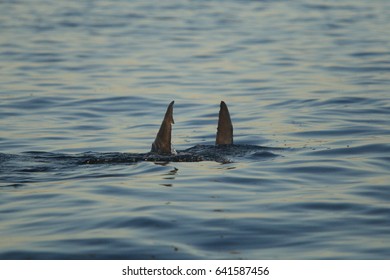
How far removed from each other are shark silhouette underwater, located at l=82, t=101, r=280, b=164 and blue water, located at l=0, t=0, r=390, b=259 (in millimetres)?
182

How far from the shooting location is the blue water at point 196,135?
28.6ft

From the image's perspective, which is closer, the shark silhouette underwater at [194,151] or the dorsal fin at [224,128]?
the shark silhouette underwater at [194,151]

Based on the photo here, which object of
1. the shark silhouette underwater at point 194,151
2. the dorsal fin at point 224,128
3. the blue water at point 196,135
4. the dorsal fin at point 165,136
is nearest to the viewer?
the blue water at point 196,135

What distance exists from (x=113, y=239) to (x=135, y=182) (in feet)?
7.86

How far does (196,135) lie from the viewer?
Answer: 14.5m

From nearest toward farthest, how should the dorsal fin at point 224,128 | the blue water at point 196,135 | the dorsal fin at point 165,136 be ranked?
the blue water at point 196,135 → the dorsal fin at point 165,136 → the dorsal fin at point 224,128

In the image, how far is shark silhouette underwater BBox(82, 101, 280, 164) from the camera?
11.9 metres

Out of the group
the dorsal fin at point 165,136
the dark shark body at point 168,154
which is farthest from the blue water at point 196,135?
the dorsal fin at point 165,136

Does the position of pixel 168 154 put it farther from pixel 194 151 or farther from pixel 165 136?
pixel 194 151

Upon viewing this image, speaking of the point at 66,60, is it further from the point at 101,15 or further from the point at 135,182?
the point at 135,182

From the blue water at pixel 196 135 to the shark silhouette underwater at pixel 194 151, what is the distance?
0.60 ft

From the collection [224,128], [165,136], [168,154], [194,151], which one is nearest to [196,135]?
[194,151]

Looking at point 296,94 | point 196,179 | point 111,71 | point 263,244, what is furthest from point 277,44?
point 263,244

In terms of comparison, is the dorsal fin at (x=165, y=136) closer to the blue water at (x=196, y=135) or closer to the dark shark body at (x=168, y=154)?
the dark shark body at (x=168, y=154)
